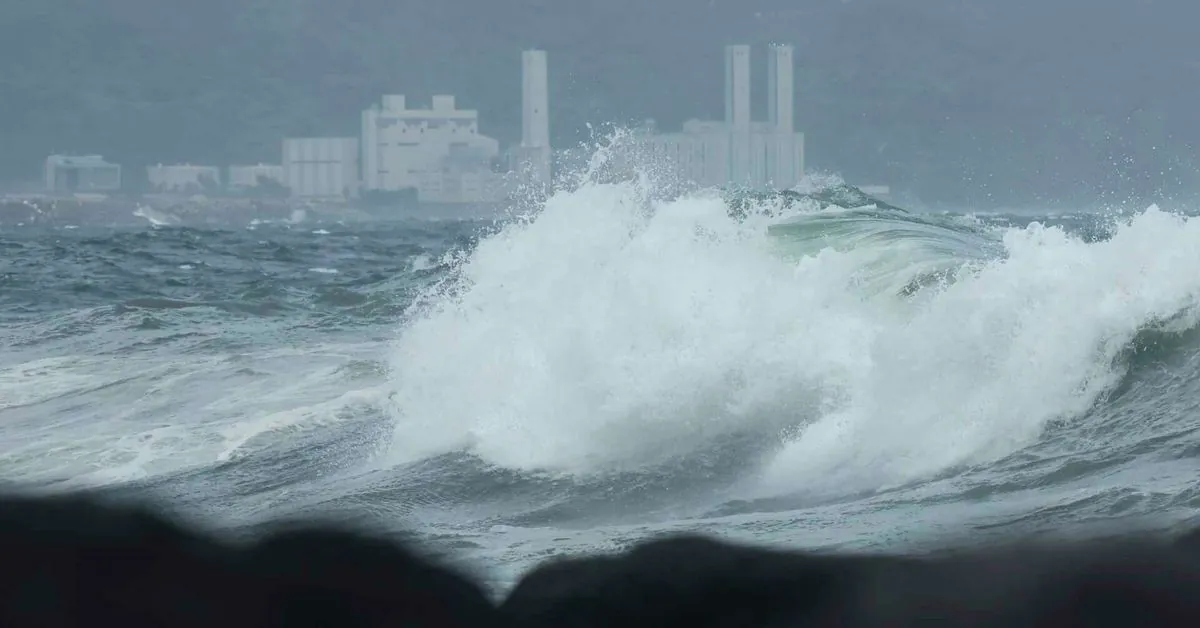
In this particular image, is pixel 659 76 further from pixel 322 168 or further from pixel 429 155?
pixel 322 168

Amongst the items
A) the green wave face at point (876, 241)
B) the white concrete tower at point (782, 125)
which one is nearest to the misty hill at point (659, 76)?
the white concrete tower at point (782, 125)

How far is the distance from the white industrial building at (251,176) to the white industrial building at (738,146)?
2793cm

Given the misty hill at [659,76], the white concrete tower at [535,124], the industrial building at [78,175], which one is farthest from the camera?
the misty hill at [659,76]

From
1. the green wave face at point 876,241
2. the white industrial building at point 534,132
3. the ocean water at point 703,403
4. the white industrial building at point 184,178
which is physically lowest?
the ocean water at point 703,403

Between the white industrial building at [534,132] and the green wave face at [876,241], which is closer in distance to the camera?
the green wave face at [876,241]

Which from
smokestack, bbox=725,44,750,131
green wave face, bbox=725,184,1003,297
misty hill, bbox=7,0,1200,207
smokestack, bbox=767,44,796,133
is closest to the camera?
green wave face, bbox=725,184,1003,297

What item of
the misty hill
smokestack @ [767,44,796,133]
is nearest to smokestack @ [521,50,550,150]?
the misty hill

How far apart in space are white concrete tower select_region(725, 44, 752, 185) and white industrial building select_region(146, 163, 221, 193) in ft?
126

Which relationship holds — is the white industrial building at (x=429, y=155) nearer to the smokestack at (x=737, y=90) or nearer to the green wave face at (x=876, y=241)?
the smokestack at (x=737, y=90)

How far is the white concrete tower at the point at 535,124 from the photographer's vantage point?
11250 centimetres

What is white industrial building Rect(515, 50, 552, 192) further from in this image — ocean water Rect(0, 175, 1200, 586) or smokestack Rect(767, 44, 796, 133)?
ocean water Rect(0, 175, 1200, 586)

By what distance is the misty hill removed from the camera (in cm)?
12031

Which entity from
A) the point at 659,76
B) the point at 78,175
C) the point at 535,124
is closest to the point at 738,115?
the point at 535,124

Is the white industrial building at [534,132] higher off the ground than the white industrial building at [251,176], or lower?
higher
